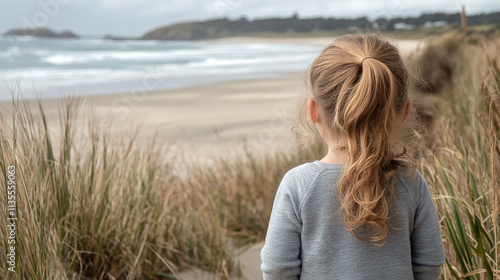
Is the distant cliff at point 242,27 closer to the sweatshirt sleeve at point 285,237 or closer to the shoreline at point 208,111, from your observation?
the shoreline at point 208,111

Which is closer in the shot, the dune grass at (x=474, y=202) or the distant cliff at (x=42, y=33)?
the dune grass at (x=474, y=202)

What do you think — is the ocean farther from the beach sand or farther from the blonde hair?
the blonde hair

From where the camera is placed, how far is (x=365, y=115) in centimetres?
152

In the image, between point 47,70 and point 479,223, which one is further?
point 47,70

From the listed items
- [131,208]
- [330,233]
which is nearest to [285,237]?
[330,233]

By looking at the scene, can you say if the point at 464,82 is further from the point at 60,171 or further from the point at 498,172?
the point at 60,171

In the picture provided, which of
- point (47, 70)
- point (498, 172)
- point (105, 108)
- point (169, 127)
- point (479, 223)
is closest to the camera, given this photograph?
point (479, 223)

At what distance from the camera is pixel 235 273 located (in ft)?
10.7

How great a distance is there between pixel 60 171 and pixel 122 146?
58cm

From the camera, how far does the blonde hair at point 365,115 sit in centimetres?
150

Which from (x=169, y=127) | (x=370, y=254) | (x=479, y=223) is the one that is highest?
(x=370, y=254)

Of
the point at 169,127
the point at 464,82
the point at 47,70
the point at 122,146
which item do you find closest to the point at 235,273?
the point at 122,146

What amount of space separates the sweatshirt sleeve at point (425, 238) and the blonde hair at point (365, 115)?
0.12 m

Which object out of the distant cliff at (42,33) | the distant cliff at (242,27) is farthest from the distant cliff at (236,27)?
the distant cliff at (42,33)
